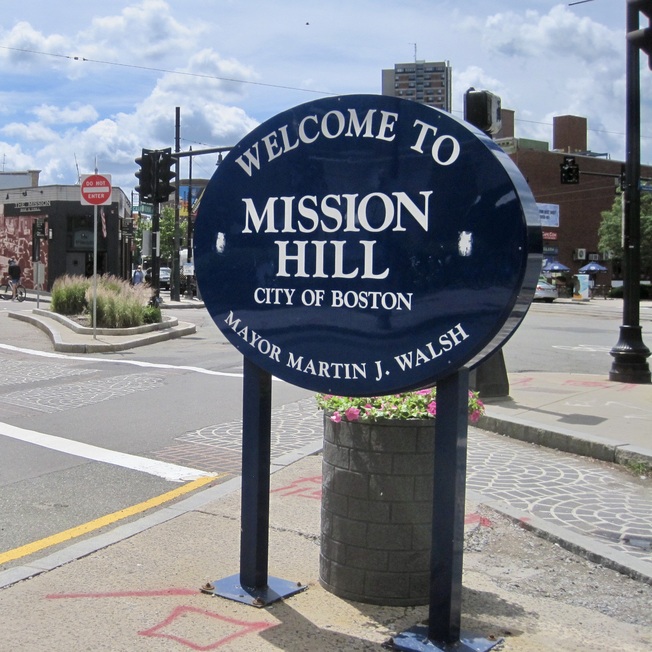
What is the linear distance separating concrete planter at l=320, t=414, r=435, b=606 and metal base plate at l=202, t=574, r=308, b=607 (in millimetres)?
282

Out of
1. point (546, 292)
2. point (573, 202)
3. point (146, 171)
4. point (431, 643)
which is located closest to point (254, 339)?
point (431, 643)

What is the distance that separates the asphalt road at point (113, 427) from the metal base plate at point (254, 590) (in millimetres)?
1349

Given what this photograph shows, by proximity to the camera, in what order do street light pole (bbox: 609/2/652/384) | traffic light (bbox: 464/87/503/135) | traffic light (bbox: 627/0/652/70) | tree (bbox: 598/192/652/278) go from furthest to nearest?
tree (bbox: 598/192/652/278), street light pole (bbox: 609/2/652/384), traffic light (bbox: 464/87/503/135), traffic light (bbox: 627/0/652/70)

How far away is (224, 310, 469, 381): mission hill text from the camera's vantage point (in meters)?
3.64

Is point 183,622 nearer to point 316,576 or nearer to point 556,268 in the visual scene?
point 316,576

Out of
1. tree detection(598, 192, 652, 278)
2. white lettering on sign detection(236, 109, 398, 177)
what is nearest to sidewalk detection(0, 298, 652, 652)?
white lettering on sign detection(236, 109, 398, 177)

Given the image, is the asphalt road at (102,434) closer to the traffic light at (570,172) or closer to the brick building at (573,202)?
the traffic light at (570,172)

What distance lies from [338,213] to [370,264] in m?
0.30

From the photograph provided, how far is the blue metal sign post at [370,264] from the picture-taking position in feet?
11.7

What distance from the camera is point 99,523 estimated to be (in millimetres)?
5762

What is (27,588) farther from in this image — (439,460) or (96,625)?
(439,460)

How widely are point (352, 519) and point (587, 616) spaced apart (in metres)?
1.28

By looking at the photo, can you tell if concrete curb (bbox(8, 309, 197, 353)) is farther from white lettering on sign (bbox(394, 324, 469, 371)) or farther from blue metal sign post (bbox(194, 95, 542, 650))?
white lettering on sign (bbox(394, 324, 469, 371))

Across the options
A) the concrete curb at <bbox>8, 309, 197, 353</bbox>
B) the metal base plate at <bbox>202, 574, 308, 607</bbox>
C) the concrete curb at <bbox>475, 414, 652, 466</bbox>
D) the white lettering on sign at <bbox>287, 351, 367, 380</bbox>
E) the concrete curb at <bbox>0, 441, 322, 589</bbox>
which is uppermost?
the white lettering on sign at <bbox>287, 351, 367, 380</bbox>
